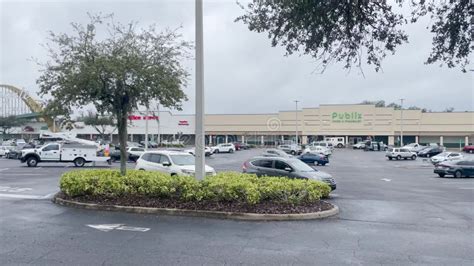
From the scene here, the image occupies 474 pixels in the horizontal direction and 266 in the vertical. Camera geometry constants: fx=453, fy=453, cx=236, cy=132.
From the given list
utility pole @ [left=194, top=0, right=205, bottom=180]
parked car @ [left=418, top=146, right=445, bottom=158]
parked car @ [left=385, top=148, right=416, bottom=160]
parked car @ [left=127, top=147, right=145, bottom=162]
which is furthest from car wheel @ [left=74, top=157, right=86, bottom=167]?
parked car @ [left=418, top=146, right=445, bottom=158]

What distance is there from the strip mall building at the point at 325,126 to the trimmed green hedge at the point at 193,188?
247 ft

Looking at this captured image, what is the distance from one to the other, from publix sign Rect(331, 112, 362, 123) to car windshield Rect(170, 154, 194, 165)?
258 ft

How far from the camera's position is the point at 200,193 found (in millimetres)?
12172

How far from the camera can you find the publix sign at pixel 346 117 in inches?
3760

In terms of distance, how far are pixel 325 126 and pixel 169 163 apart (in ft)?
266

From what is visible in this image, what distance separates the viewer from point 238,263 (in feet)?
23.9

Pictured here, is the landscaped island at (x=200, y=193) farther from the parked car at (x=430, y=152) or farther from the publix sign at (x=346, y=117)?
the publix sign at (x=346, y=117)

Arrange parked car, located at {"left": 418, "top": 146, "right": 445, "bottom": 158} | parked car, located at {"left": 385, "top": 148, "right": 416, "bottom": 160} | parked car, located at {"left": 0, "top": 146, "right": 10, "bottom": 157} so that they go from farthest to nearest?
parked car, located at {"left": 418, "top": 146, "right": 445, "bottom": 158} → parked car, located at {"left": 385, "top": 148, "right": 416, "bottom": 160} → parked car, located at {"left": 0, "top": 146, "right": 10, "bottom": 157}

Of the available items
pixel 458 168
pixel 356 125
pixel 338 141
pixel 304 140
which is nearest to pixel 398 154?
pixel 458 168

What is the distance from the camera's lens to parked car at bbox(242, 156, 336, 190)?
18.2 meters

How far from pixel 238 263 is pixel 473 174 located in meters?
28.8

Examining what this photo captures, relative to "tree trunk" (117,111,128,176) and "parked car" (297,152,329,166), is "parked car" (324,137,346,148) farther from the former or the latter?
"tree trunk" (117,111,128,176)

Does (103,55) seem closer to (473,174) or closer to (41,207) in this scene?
(41,207)

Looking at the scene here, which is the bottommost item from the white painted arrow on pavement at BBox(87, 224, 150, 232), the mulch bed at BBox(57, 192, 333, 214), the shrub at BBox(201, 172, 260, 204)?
the white painted arrow on pavement at BBox(87, 224, 150, 232)
